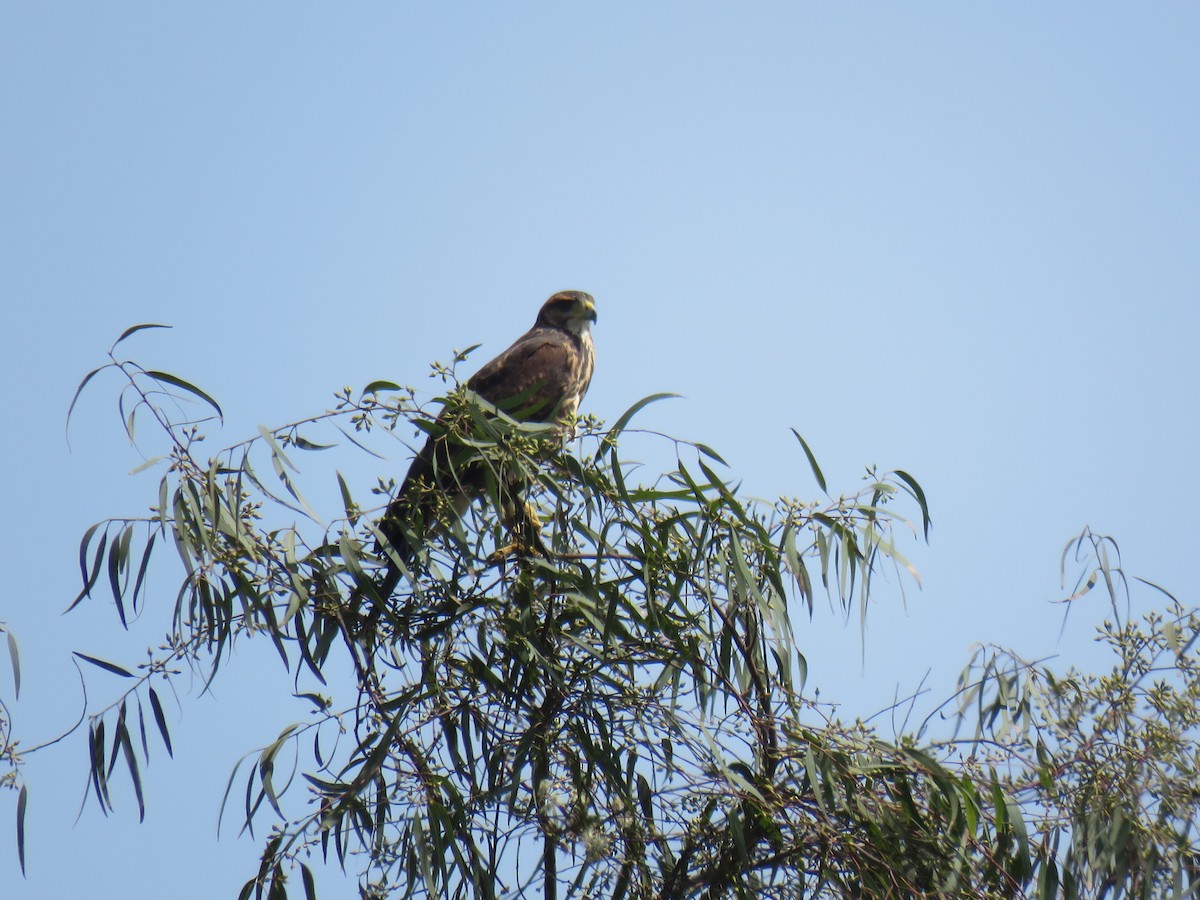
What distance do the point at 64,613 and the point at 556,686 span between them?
1172mm

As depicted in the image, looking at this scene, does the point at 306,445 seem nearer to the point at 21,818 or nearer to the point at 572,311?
the point at 21,818

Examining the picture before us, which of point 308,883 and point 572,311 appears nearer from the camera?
point 308,883

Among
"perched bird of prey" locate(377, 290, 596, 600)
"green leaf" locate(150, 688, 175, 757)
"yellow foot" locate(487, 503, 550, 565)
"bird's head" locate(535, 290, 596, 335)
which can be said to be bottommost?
"green leaf" locate(150, 688, 175, 757)

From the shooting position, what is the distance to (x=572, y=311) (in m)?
6.00

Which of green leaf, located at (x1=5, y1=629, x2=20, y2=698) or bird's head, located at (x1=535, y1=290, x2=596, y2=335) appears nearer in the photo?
green leaf, located at (x1=5, y1=629, x2=20, y2=698)

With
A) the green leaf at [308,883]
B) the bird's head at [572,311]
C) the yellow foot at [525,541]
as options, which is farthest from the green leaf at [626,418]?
the bird's head at [572,311]

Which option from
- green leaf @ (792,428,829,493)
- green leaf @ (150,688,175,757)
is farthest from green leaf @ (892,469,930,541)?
green leaf @ (150,688,175,757)

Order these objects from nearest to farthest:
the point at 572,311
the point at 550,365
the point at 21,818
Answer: the point at 21,818
the point at 550,365
the point at 572,311

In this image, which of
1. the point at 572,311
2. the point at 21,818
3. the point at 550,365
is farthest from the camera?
the point at 572,311

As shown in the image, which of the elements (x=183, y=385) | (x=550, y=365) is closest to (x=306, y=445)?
(x=183, y=385)

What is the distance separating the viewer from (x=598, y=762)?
3156 mm

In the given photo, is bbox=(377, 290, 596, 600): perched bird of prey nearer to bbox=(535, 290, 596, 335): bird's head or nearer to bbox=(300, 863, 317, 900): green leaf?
bbox=(535, 290, 596, 335): bird's head

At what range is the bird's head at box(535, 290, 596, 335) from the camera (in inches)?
235

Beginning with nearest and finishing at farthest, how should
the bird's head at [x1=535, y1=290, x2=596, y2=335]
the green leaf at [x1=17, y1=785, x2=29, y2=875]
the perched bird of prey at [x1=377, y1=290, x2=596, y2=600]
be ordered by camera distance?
1. the green leaf at [x1=17, y1=785, x2=29, y2=875]
2. the perched bird of prey at [x1=377, y1=290, x2=596, y2=600]
3. the bird's head at [x1=535, y1=290, x2=596, y2=335]
